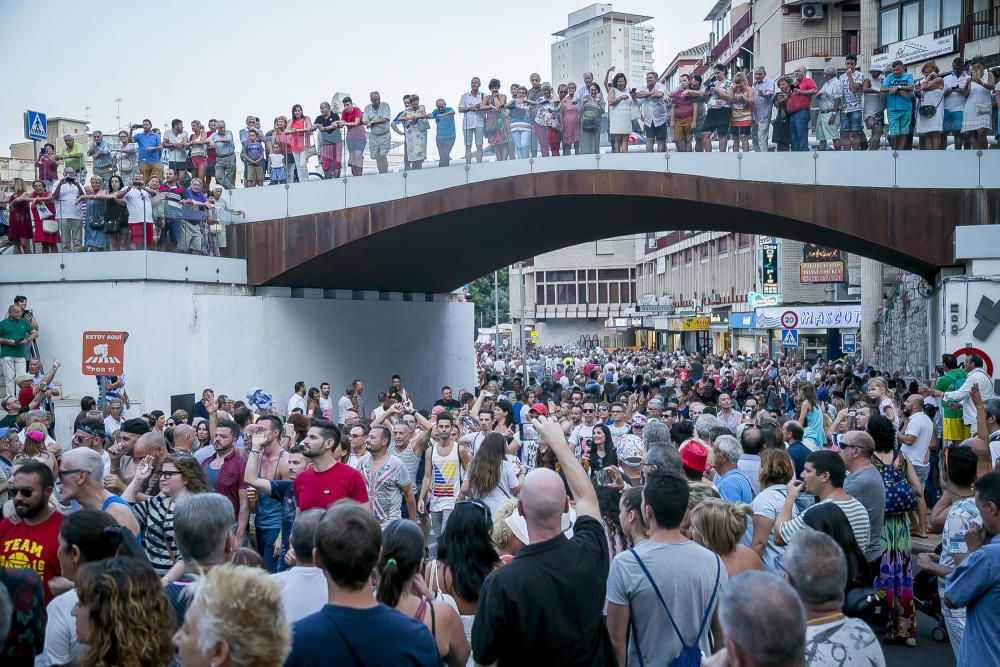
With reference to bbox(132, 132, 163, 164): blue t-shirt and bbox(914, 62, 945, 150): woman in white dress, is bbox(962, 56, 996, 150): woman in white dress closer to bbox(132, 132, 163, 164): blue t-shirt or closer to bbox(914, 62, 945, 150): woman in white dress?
bbox(914, 62, 945, 150): woman in white dress

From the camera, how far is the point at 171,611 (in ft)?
13.6

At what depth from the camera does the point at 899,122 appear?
1916 centimetres

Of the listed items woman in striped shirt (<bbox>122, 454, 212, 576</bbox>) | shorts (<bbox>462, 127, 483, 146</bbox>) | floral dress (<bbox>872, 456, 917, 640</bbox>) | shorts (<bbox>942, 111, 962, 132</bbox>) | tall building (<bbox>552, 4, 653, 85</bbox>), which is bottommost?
floral dress (<bbox>872, 456, 917, 640</bbox>)

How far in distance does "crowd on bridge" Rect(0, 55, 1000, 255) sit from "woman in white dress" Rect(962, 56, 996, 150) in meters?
0.02

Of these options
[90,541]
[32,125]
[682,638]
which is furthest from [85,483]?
[32,125]

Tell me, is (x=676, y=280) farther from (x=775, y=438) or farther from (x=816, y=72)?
(x=775, y=438)

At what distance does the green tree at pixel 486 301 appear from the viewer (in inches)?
3891

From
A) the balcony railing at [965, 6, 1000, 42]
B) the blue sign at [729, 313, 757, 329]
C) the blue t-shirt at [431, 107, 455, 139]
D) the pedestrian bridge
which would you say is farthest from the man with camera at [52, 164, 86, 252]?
the balcony railing at [965, 6, 1000, 42]

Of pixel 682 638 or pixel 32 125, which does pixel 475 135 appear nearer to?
Answer: pixel 32 125

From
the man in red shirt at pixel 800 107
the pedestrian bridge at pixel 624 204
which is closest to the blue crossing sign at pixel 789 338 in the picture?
the pedestrian bridge at pixel 624 204

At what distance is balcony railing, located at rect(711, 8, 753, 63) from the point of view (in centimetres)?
6128

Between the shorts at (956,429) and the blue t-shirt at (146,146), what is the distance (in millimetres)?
16296

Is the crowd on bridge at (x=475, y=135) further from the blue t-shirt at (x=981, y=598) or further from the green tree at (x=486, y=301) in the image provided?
the green tree at (x=486, y=301)

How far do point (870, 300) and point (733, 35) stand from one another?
29.6 metres
